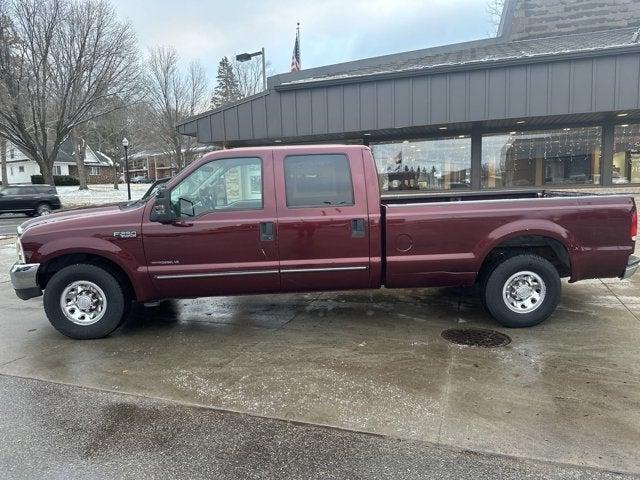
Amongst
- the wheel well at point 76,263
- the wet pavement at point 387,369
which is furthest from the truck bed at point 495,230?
the wheel well at point 76,263

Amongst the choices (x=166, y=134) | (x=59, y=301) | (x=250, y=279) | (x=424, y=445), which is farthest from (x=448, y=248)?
(x=166, y=134)

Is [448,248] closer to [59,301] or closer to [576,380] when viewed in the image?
[576,380]

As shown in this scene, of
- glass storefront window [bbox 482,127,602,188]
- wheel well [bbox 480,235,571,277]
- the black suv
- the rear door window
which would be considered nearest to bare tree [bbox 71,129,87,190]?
the black suv

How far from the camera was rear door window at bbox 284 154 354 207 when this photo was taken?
16.4 ft

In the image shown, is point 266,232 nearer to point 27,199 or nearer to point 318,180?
point 318,180

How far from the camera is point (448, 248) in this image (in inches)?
200

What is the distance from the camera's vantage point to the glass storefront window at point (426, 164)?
15.4m

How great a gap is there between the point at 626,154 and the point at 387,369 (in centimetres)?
1312

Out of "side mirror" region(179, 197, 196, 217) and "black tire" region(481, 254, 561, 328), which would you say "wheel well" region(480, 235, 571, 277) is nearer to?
"black tire" region(481, 254, 561, 328)

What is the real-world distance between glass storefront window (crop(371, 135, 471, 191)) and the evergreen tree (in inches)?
1292

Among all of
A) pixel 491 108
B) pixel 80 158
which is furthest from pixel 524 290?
pixel 80 158

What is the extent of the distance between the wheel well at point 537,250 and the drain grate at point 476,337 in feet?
2.25

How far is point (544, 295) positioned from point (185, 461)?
3945mm

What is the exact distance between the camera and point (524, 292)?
17.1ft
